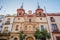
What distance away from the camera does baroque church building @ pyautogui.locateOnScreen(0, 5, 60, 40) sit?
18.6m

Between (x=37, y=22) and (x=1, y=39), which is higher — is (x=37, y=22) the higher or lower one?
the higher one

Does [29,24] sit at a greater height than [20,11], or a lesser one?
lesser

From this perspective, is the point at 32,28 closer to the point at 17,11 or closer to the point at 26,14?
the point at 26,14

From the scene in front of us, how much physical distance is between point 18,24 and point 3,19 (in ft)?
12.9

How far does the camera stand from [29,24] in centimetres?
2020

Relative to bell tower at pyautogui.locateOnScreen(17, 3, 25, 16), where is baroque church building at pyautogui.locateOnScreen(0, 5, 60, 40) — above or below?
below

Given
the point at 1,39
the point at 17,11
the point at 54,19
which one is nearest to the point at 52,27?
the point at 54,19

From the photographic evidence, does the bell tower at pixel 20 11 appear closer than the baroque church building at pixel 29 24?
No

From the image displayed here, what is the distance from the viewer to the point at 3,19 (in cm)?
2139

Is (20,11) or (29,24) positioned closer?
(29,24)

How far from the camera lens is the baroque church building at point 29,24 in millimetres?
18641

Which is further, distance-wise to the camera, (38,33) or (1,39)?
(1,39)

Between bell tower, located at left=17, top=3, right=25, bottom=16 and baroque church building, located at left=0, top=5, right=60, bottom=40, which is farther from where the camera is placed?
bell tower, located at left=17, top=3, right=25, bottom=16

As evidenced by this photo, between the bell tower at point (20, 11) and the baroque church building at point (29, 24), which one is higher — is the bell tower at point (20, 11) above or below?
above
